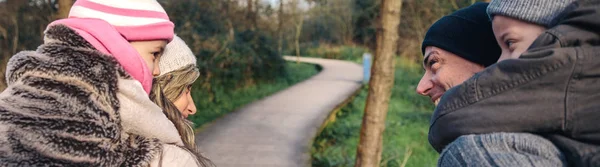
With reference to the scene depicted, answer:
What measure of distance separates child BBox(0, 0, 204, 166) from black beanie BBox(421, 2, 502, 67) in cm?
90

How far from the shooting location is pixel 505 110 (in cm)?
99

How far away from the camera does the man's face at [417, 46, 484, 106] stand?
1.68 m

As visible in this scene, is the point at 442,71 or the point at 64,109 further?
the point at 442,71

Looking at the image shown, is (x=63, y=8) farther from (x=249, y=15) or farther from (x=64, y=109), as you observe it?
(x=249, y=15)

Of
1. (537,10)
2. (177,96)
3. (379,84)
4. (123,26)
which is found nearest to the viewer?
(537,10)

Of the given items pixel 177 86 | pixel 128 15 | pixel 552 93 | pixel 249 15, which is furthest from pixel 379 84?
pixel 249 15

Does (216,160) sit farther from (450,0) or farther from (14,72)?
(450,0)

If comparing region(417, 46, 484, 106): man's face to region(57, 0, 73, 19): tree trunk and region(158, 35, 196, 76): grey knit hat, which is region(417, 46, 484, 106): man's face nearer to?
region(158, 35, 196, 76): grey knit hat

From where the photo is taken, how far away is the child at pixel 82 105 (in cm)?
130

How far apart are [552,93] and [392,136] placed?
30.9 feet

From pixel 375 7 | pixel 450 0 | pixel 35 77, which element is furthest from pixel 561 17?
pixel 375 7

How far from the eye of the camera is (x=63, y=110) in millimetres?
1313

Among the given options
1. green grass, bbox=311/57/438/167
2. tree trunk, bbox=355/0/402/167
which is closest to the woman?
tree trunk, bbox=355/0/402/167

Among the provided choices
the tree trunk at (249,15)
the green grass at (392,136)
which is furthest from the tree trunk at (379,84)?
the tree trunk at (249,15)
